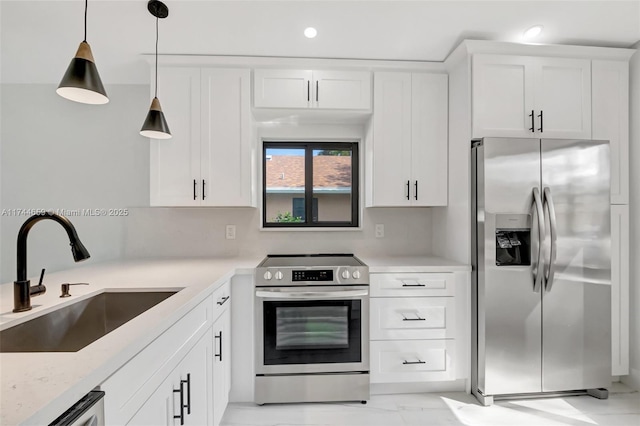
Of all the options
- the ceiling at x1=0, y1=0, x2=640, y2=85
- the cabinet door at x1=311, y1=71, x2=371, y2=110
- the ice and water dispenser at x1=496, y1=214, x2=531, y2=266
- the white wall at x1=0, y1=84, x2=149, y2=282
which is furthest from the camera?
the white wall at x1=0, y1=84, x2=149, y2=282

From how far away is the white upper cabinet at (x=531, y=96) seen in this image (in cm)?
203

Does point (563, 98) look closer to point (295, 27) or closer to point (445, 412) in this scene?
point (295, 27)

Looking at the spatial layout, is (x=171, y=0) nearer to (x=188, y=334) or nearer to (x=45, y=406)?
(x=188, y=334)

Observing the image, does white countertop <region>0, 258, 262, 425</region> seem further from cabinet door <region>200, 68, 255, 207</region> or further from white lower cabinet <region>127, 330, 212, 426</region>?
cabinet door <region>200, 68, 255, 207</region>

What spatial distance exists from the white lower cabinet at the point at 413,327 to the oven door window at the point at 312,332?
16cm

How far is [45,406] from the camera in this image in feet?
1.70

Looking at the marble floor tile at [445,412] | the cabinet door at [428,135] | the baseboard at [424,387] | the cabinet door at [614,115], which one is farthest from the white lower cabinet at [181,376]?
the cabinet door at [614,115]

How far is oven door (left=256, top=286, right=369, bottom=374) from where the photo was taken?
1.95 m

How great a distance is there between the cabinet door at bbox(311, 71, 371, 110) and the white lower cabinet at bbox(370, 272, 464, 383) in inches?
52.8

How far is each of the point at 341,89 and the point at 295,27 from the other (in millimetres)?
560

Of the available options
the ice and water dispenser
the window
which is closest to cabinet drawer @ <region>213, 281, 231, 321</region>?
the window

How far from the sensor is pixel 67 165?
8.19 feet

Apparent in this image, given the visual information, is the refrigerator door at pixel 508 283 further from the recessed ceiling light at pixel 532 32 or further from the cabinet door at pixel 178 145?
the cabinet door at pixel 178 145

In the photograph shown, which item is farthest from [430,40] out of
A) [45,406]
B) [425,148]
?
[45,406]
